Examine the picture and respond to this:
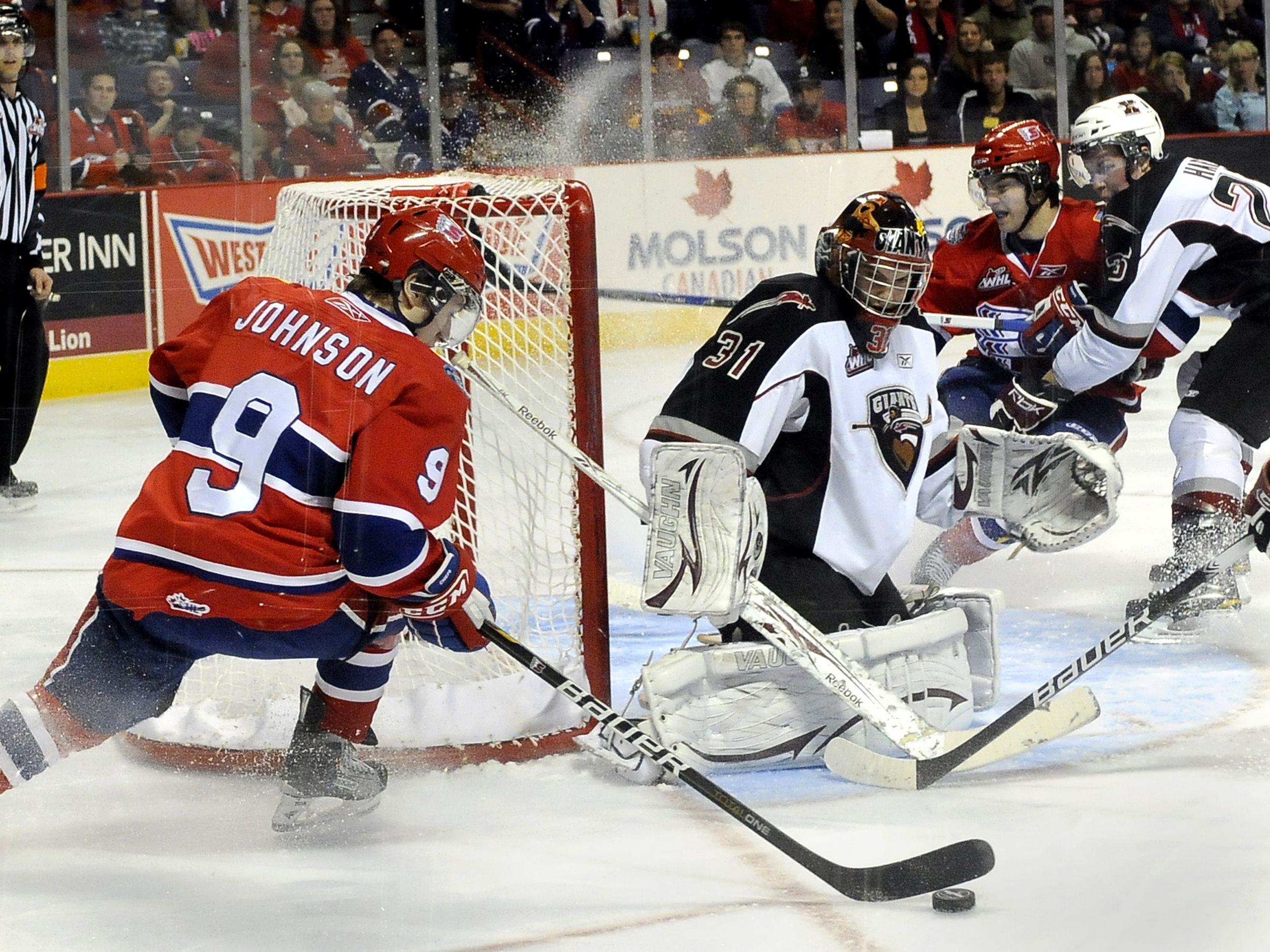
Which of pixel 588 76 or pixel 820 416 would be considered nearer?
pixel 820 416

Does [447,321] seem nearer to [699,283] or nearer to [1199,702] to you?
[699,283]

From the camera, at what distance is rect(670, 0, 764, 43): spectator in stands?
234cm

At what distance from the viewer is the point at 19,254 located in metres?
2.38

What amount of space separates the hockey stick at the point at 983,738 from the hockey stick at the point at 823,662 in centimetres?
2

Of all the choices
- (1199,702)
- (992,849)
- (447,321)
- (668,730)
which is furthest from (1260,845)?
(447,321)

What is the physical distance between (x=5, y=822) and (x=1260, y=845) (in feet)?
4.84

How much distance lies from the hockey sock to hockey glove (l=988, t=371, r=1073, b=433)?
1200mm

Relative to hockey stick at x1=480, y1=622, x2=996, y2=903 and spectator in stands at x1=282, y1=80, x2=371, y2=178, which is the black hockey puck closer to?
hockey stick at x1=480, y1=622, x2=996, y2=903

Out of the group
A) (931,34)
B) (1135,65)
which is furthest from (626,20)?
(1135,65)

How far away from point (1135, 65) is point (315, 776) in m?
1.63

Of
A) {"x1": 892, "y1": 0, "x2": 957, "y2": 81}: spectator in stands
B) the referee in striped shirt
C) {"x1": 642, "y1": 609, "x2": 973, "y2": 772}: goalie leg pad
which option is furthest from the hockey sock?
{"x1": 892, "y1": 0, "x2": 957, "y2": 81}: spectator in stands

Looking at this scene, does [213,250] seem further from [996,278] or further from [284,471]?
[996,278]

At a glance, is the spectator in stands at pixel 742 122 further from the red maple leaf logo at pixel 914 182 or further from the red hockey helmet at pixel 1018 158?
the red hockey helmet at pixel 1018 158

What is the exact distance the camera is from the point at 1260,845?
1.81 m
